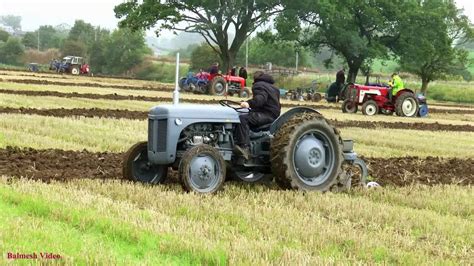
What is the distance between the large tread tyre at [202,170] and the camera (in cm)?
739

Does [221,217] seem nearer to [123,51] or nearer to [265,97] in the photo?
[265,97]

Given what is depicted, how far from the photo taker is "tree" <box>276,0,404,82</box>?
45.4m

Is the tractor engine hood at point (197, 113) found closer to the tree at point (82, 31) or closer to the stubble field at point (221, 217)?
the stubble field at point (221, 217)

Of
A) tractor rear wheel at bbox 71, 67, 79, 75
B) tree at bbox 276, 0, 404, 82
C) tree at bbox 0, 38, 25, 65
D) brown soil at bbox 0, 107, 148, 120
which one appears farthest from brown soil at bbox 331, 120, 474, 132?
tree at bbox 0, 38, 25, 65

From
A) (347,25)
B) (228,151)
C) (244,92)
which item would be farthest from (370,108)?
(347,25)

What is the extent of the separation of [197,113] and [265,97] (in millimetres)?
931

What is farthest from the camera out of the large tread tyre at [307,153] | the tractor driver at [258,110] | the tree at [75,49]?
the tree at [75,49]

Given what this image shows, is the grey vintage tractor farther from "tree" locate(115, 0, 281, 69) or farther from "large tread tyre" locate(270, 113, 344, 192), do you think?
"tree" locate(115, 0, 281, 69)

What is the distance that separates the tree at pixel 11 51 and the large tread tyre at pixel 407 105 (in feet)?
264

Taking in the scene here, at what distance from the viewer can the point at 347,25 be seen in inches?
1838

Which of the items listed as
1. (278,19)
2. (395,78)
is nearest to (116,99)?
(395,78)

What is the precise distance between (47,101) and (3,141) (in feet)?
34.8

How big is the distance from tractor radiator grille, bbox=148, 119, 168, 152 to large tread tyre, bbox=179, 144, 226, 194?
424 millimetres

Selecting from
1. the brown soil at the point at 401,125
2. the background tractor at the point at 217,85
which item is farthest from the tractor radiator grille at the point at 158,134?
the background tractor at the point at 217,85
